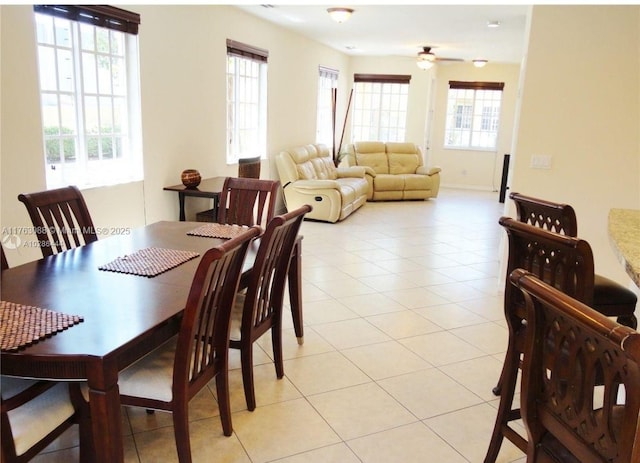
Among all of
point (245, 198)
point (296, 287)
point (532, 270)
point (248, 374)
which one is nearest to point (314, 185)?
point (245, 198)

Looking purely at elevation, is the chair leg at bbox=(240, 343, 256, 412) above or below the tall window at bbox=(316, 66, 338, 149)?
below

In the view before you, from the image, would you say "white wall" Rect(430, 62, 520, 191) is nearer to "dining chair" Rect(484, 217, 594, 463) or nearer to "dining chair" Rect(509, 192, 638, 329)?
"dining chair" Rect(509, 192, 638, 329)

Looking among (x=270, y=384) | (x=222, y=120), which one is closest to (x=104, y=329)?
(x=270, y=384)

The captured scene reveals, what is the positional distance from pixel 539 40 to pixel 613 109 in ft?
2.55

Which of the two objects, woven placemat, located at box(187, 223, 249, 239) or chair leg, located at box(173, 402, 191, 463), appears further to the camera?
woven placemat, located at box(187, 223, 249, 239)

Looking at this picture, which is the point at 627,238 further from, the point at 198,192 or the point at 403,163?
the point at 403,163

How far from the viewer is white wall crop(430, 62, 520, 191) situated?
10.1 metres

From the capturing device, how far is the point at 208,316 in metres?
1.86

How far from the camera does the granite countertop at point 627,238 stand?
5.23 feet

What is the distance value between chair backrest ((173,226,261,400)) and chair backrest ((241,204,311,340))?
0.23 m

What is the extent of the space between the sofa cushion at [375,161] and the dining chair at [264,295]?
668 cm

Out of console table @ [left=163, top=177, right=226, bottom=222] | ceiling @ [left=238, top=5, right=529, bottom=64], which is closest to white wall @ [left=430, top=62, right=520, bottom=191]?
ceiling @ [left=238, top=5, right=529, bottom=64]

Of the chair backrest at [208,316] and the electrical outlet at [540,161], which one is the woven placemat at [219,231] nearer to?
the chair backrest at [208,316]

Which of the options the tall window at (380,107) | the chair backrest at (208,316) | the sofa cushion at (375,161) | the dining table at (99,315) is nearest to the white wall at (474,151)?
the tall window at (380,107)
